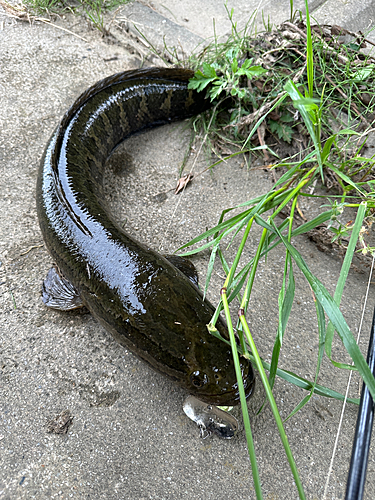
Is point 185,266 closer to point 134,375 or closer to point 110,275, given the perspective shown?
point 110,275

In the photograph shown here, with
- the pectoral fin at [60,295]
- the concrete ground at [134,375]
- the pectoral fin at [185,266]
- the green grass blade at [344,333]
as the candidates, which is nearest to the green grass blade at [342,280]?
the green grass blade at [344,333]

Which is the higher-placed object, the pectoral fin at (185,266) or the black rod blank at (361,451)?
the black rod blank at (361,451)

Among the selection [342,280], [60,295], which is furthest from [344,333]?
[60,295]

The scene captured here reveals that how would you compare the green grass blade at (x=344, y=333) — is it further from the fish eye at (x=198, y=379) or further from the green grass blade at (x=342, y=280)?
the fish eye at (x=198, y=379)

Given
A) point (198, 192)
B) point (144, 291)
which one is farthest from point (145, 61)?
point (144, 291)

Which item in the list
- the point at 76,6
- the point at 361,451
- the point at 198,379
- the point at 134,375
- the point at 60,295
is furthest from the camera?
the point at 76,6

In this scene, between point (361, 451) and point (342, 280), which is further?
point (342, 280)
